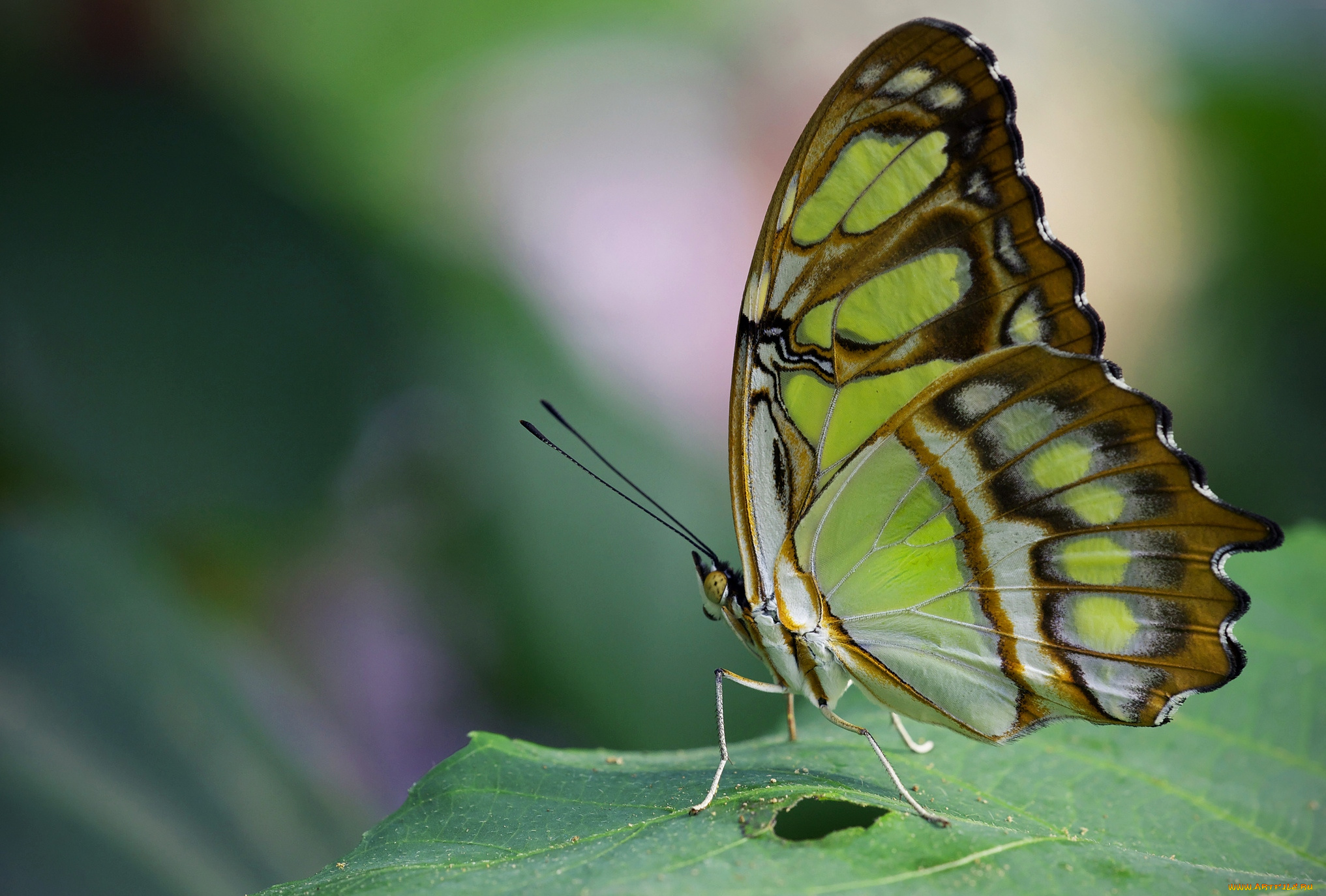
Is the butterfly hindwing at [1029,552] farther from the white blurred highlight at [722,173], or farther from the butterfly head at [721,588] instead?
the white blurred highlight at [722,173]

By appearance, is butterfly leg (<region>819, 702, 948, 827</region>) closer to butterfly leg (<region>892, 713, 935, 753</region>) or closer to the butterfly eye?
butterfly leg (<region>892, 713, 935, 753</region>)

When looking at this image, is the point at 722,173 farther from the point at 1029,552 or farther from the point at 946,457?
the point at 1029,552

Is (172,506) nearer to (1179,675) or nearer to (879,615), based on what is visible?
(879,615)

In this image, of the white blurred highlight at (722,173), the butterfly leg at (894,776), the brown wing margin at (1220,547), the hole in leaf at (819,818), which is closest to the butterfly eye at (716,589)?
the butterfly leg at (894,776)

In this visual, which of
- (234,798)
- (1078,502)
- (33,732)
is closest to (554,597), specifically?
(234,798)

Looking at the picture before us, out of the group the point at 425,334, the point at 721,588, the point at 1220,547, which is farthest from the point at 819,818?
the point at 425,334

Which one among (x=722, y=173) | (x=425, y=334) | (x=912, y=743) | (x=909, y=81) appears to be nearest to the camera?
(x=909, y=81)
